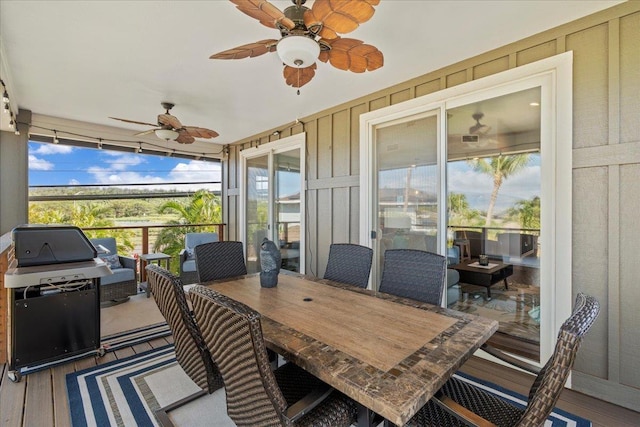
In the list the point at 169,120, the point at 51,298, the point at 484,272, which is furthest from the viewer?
the point at 169,120

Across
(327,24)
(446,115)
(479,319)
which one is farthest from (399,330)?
(446,115)

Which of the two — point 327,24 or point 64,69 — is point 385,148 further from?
point 64,69

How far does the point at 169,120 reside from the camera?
368 cm

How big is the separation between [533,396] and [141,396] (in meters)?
2.41

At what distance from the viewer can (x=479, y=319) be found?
1633 millimetres

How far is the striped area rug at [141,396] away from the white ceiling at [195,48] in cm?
275

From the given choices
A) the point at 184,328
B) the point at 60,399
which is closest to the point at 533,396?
the point at 184,328

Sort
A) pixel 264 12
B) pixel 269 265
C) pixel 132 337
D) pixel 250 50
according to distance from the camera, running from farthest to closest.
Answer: pixel 132 337, pixel 269 265, pixel 250 50, pixel 264 12

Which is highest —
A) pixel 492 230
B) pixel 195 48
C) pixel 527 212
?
pixel 195 48

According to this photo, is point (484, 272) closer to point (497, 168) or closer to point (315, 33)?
point (497, 168)

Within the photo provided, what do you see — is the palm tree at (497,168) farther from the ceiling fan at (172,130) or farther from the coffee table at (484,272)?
the ceiling fan at (172,130)

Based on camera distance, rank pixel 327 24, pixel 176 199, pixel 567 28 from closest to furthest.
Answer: pixel 327 24 → pixel 567 28 → pixel 176 199

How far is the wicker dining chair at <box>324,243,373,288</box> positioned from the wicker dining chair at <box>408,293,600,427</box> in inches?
42.5

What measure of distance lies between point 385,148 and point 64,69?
3.47 meters
